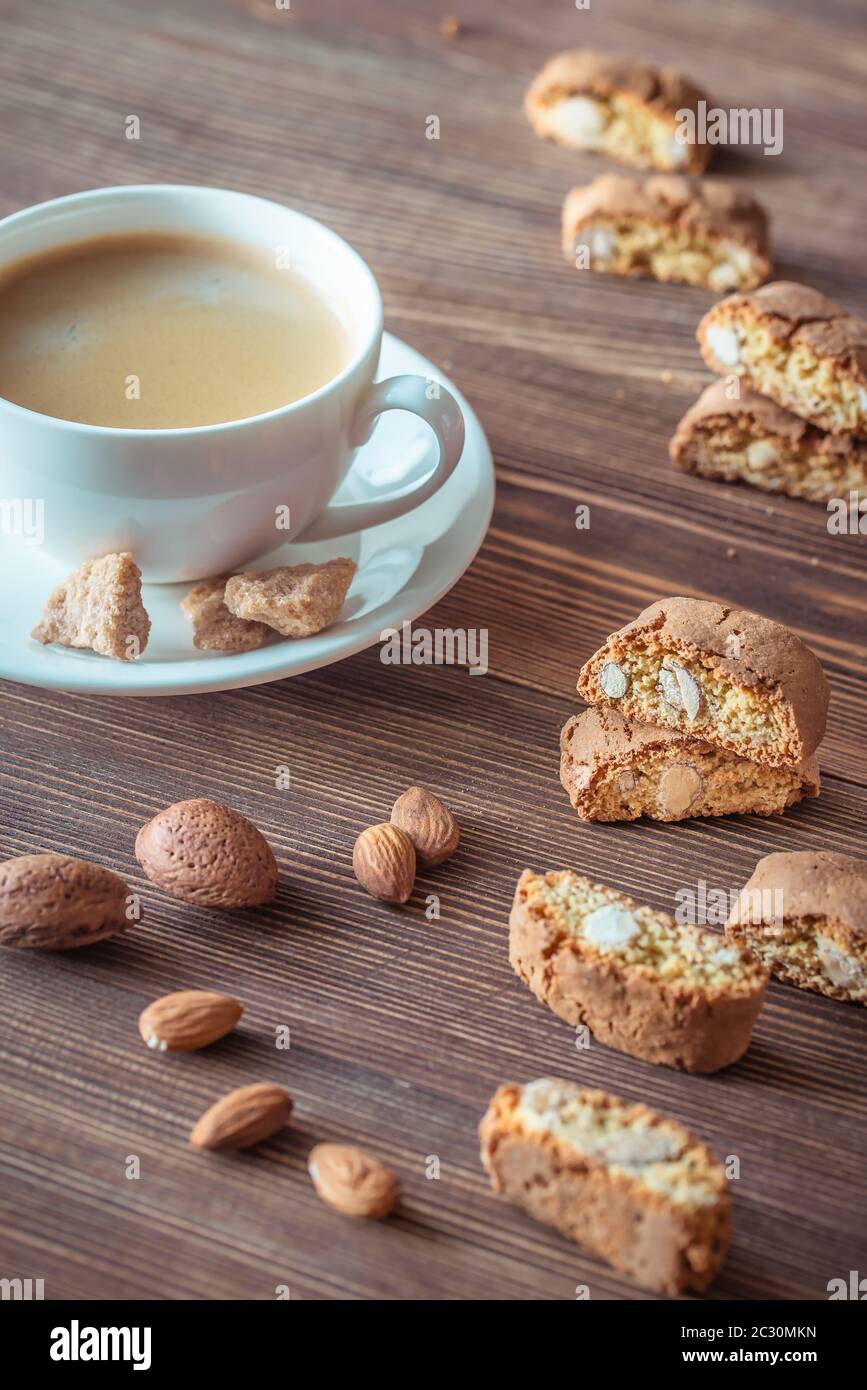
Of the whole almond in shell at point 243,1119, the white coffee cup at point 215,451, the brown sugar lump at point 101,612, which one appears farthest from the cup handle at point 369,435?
the whole almond in shell at point 243,1119

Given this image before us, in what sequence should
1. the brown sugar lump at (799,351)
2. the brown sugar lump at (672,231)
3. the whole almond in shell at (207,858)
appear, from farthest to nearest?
the brown sugar lump at (672,231), the brown sugar lump at (799,351), the whole almond in shell at (207,858)

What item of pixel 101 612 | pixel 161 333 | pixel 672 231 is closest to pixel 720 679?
pixel 101 612

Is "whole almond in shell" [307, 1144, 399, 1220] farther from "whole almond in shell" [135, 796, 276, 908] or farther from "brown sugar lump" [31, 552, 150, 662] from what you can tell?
"brown sugar lump" [31, 552, 150, 662]

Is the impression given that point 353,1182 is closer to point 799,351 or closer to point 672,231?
point 799,351

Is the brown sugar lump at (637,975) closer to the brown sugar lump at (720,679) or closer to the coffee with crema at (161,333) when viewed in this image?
the brown sugar lump at (720,679)

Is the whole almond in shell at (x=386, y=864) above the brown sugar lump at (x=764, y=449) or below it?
below

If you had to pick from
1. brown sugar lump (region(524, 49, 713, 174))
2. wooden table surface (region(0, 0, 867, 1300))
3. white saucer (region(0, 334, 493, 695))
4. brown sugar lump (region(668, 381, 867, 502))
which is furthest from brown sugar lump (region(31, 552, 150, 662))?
brown sugar lump (region(524, 49, 713, 174))
